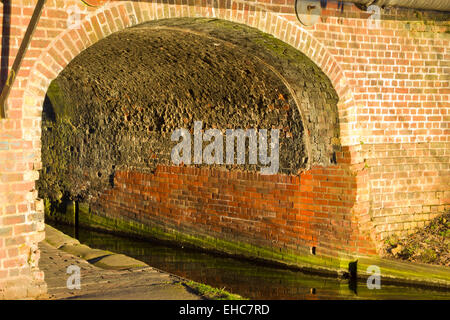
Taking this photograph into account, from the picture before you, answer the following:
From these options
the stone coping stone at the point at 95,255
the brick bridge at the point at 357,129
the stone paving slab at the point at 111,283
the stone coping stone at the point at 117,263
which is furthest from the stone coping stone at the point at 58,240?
the brick bridge at the point at 357,129

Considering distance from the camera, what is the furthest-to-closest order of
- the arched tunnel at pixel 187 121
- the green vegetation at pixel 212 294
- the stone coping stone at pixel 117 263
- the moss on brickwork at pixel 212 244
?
1. the moss on brickwork at pixel 212 244
2. the arched tunnel at pixel 187 121
3. the stone coping stone at pixel 117 263
4. the green vegetation at pixel 212 294

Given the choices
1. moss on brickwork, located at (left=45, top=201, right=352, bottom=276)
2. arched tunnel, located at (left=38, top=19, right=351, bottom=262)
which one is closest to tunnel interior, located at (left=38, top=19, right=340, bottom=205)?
arched tunnel, located at (left=38, top=19, right=351, bottom=262)

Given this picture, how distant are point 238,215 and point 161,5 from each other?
4.30 metres

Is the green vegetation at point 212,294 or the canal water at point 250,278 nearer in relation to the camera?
the green vegetation at point 212,294

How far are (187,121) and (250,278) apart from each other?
305 cm

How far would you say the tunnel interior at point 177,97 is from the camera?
744cm

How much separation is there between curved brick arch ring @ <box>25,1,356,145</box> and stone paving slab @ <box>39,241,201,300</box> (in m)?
1.99

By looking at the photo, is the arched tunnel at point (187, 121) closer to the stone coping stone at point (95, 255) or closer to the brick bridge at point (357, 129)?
the brick bridge at point (357, 129)

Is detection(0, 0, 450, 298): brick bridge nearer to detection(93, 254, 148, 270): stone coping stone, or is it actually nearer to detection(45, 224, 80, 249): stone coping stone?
detection(93, 254, 148, 270): stone coping stone

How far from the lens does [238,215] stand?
9.33 metres

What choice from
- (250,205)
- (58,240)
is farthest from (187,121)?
(58,240)

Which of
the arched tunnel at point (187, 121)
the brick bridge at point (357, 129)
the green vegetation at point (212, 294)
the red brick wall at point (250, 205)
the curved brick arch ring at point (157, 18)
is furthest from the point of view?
the red brick wall at point (250, 205)

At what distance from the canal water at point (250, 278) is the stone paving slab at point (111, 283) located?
1.73 metres

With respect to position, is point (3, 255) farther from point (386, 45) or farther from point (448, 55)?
point (448, 55)
